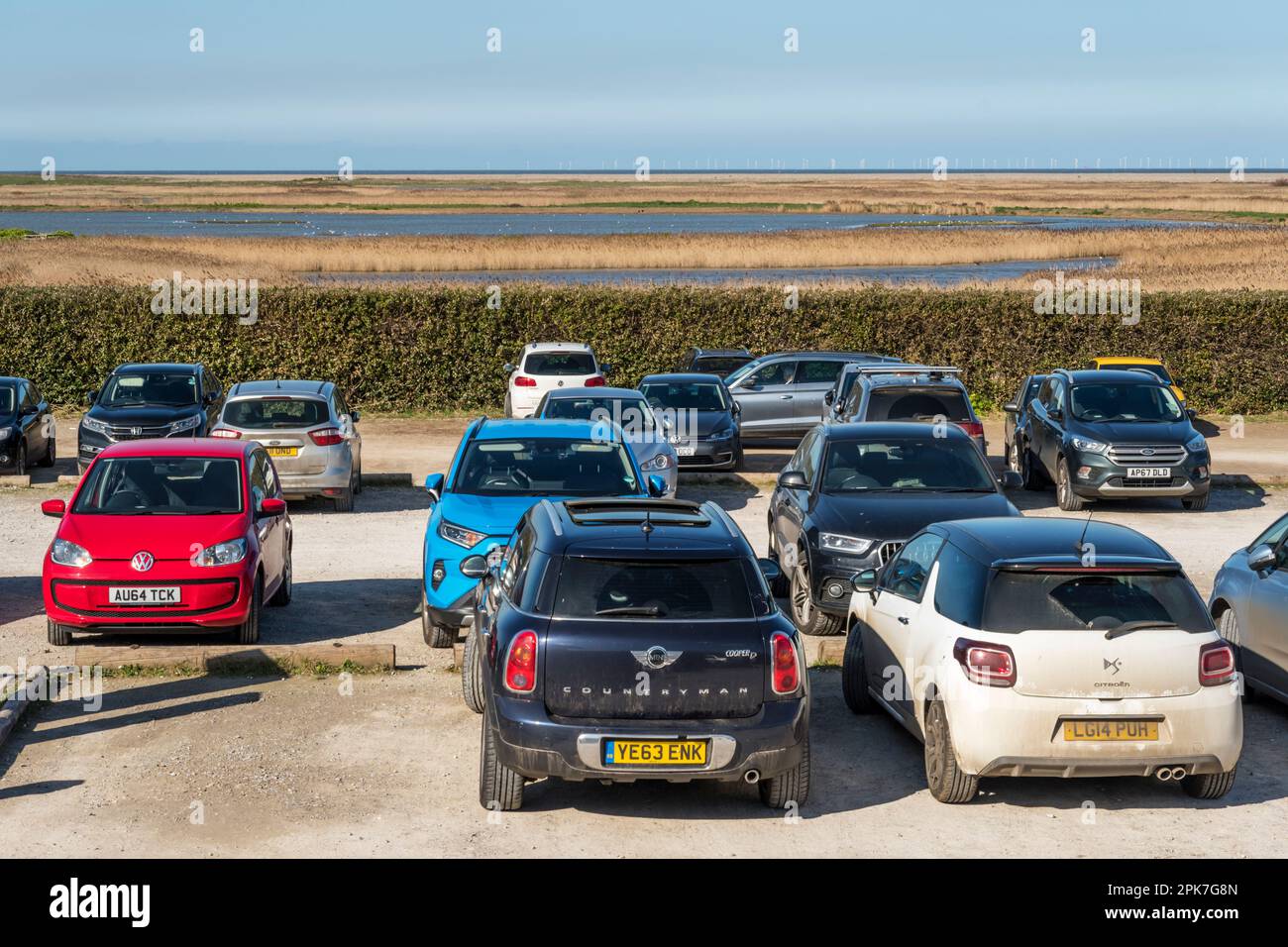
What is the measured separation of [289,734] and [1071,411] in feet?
46.8

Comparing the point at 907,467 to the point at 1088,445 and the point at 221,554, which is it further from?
the point at 1088,445

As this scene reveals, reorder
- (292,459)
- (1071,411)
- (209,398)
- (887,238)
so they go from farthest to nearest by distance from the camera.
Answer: (887,238) < (209,398) < (1071,411) < (292,459)

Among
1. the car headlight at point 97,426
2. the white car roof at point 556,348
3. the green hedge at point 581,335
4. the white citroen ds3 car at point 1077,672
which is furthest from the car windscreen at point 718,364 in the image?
the white citroen ds3 car at point 1077,672

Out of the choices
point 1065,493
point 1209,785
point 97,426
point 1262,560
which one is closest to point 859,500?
point 1262,560

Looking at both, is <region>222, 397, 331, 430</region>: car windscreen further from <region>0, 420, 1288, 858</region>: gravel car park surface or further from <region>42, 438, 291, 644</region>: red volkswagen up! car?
<region>0, 420, 1288, 858</region>: gravel car park surface

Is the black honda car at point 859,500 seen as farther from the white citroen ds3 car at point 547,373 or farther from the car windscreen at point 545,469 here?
the white citroen ds3 car at point 547,373

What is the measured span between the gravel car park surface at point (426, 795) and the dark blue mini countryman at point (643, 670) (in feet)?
1.43

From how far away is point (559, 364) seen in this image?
2820 cm

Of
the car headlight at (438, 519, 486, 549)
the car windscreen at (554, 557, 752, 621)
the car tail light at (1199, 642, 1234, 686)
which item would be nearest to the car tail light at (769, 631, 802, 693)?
the car windscreen at (554, 557, 752, 621)

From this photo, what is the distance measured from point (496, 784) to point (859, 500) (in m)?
6.08

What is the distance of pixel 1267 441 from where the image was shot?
Result: 2870cm

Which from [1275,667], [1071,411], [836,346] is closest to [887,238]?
[836,346]

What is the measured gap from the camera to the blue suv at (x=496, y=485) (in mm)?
12555
